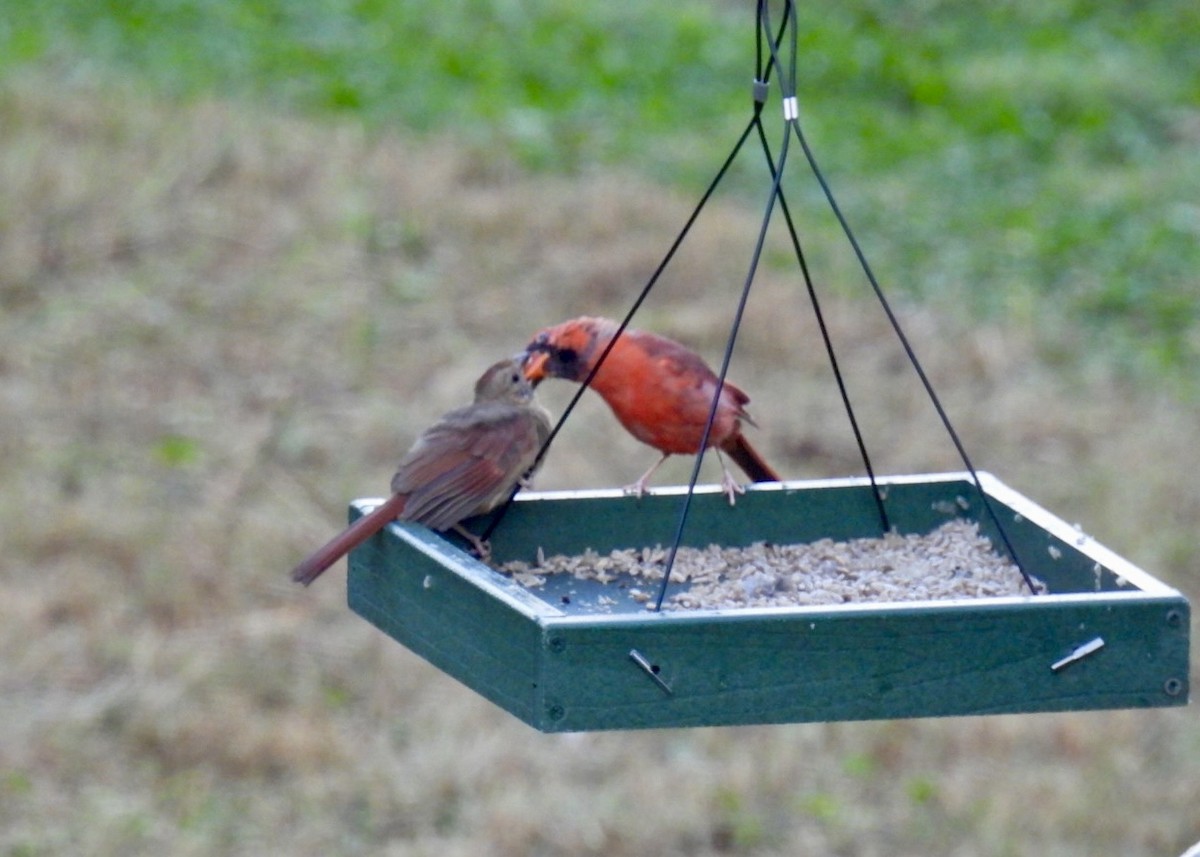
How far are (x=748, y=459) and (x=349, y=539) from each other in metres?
1.25

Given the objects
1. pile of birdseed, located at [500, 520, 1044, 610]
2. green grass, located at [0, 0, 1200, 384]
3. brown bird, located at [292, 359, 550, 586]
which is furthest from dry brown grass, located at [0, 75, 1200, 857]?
brown bird, located at [292, 359, 550, 586]

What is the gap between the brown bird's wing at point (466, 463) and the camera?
3857mm

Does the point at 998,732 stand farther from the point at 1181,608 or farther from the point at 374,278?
the point at 374,278

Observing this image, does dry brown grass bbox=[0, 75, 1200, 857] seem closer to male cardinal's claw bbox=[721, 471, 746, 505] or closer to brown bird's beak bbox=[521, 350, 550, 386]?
brown bird's beak bbox=[521, 350, 550, 386]

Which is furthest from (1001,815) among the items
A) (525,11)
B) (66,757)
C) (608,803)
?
(525,11)

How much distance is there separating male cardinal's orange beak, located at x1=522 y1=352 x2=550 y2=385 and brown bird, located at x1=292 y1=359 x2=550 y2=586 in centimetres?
18

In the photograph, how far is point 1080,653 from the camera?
331 centimetres

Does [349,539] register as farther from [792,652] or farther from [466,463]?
[792,652]

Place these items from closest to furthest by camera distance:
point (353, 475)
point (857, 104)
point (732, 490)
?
1. point (732, 490)
2. point (353, 475)
3. point (857, 104)

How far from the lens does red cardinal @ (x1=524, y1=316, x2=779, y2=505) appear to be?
4438mm

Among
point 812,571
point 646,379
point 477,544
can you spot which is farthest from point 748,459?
point 477,544

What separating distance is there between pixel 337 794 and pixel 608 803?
0.93m

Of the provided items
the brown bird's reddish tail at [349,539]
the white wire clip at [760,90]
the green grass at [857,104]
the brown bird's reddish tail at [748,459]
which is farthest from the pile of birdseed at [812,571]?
the green grass at [857,104]

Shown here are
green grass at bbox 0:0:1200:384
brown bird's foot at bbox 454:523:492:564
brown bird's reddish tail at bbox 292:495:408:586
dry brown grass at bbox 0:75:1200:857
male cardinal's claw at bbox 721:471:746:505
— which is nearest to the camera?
brown bird's reddish tail at bbox 292:495:408:586
